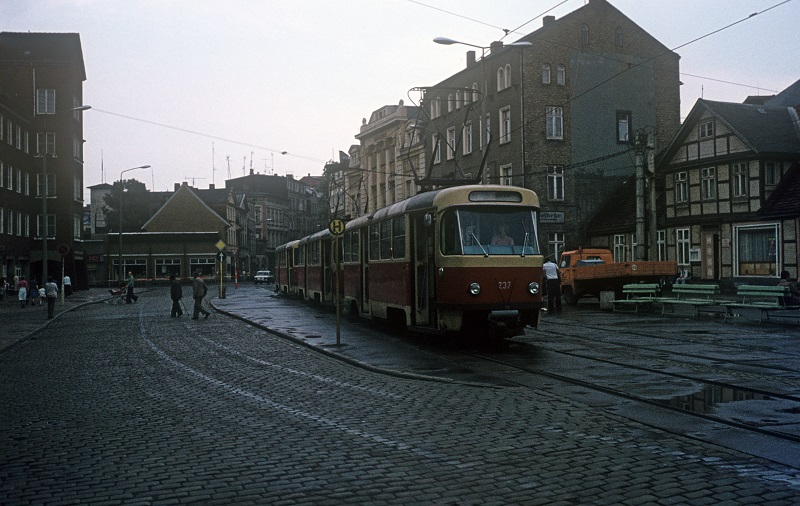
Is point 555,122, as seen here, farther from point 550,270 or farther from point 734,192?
point 550,270

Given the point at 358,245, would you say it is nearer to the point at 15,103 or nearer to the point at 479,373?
the point at 479,373

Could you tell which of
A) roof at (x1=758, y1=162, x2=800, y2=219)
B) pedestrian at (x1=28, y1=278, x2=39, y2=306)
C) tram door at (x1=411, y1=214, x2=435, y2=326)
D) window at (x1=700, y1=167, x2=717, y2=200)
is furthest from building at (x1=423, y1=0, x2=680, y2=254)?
tram door at (x1=411, y1=214, x2=435, y2=326)

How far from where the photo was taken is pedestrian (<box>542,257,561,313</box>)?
2617cm

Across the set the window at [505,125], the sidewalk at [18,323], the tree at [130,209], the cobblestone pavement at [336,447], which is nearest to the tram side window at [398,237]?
the cobblestone pavement at [336,447]

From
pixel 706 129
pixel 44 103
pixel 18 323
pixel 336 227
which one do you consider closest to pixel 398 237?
pixel 336 227

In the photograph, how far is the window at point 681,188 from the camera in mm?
42156

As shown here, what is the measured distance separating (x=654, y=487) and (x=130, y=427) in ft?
17.7

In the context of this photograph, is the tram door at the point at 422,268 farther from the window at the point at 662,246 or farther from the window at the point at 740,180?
the window at the point at 662,246

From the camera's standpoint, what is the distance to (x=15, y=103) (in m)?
55.6

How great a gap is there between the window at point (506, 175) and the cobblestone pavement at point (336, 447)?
36799mm

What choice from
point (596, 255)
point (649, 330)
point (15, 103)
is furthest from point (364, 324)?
point (15, 103)

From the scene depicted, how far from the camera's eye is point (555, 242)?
156 ft

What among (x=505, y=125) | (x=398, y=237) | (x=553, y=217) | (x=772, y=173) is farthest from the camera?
(x=505, y=125)

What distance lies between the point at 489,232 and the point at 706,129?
28.4 m
